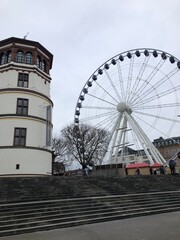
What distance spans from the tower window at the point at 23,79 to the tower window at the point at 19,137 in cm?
512

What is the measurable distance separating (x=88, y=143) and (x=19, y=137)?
22765 mm

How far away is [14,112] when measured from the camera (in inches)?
991

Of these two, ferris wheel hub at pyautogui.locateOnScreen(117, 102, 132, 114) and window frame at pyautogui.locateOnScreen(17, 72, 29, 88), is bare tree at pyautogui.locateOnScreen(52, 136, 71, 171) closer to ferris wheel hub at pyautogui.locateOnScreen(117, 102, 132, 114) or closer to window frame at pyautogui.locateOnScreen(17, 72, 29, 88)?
ferris wheel hub at pyautogui.locateOnScreen(117, 102, 132, 114)

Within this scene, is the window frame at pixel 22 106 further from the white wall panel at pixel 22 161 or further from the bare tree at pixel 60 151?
the bare tree at pixel 60 151

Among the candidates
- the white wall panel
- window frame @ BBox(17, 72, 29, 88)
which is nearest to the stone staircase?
the white wall panel

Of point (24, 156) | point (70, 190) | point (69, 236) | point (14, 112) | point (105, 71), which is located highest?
point (105, 71)

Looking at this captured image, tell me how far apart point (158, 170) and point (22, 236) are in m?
25.6

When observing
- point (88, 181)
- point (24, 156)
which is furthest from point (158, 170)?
point (24, 156)

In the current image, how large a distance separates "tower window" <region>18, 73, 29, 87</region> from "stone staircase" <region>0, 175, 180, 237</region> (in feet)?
40.3

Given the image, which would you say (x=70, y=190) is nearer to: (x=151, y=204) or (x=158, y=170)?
(x=151, y=204)

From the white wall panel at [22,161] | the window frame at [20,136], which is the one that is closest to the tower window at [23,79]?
the window frame at [20,136]

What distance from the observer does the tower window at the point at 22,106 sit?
84.1 ft

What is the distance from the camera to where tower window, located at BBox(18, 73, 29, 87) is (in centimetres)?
2679

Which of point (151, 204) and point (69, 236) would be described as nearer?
point (69, 236)
